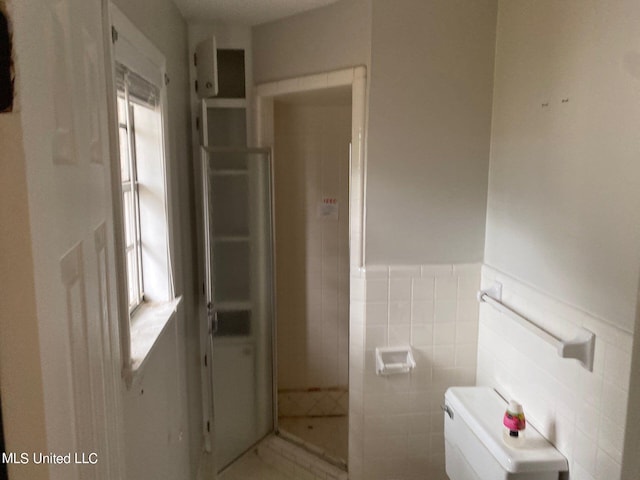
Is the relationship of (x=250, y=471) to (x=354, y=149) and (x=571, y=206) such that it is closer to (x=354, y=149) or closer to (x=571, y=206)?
(x=354, y=149)

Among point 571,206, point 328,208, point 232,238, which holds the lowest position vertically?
point 232,238

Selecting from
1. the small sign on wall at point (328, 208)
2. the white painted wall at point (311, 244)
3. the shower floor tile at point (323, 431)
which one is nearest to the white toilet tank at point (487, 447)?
the shower floor tile at point (323, 431)

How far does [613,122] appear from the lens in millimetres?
1386

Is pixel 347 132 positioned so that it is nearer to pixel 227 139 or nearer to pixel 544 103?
pixel 227 139

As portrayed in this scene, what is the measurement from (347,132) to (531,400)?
185cm

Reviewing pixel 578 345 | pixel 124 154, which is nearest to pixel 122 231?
pixel 124 154

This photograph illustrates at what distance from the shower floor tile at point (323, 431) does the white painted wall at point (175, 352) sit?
646mm

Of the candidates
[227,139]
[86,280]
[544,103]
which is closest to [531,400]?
[544,103]

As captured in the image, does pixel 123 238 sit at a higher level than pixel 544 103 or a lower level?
lower

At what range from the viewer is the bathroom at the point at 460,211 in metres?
1.42

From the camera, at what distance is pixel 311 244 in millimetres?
3117

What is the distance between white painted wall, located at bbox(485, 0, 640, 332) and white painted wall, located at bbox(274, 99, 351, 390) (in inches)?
44.8

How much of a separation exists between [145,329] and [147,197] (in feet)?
1.76

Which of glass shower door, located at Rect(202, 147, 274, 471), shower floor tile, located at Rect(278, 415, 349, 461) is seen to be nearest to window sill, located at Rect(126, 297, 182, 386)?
glass shower door, located at Rect(202, 147, 274, 471)
